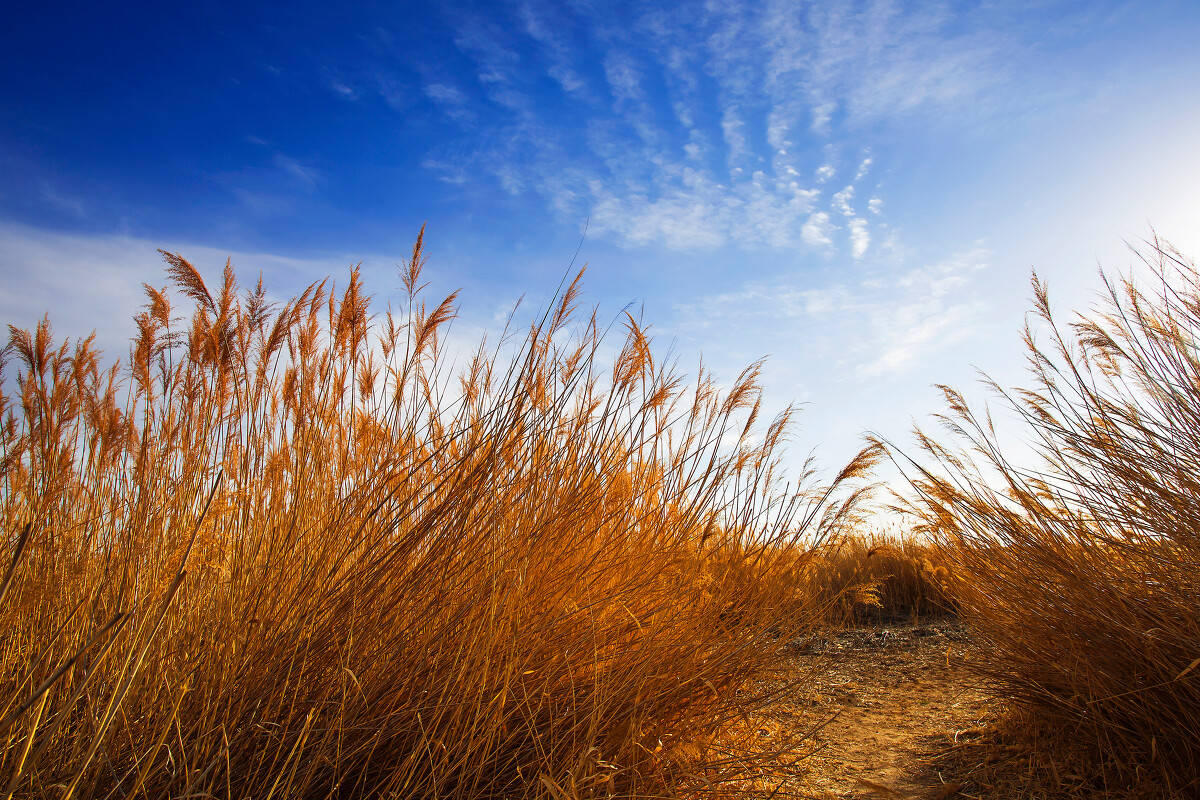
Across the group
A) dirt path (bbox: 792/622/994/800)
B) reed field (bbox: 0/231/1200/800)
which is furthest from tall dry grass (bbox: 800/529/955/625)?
reed field (bbox: 0/231/1200/800)

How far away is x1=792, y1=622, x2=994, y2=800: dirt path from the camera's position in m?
2.79

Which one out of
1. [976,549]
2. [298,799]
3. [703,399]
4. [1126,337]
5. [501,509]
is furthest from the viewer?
[703,399]

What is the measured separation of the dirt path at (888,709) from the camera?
2.79 meters

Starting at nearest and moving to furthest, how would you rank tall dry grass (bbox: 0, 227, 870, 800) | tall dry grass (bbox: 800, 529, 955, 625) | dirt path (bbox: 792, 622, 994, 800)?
tall dry grass (bbox: 0, 227, 870, 800)
dirt path (bbox: 792, 622, 994, 800)
tall dry grass (bbox: 800, 529, 955, 625)

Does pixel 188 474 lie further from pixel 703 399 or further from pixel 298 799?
pixel 703 399

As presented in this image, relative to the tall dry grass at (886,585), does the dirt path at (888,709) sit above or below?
below

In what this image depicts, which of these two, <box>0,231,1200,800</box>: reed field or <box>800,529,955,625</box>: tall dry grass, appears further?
<box>800,529,955,625</box>: tall dry grass

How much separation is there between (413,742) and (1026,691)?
267 centimetres

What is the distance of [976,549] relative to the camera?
303cm

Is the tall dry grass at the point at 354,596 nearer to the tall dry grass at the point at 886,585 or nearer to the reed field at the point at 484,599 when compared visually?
the reed field at the point at 484,599

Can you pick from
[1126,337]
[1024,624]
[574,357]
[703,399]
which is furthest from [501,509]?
[1126,337]

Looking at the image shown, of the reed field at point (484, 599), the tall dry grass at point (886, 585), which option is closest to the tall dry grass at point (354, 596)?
the reed field at point (484, 599)

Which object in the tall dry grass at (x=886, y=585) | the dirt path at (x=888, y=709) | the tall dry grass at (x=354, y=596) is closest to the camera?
the tall dry grass at (x=354, y=596)

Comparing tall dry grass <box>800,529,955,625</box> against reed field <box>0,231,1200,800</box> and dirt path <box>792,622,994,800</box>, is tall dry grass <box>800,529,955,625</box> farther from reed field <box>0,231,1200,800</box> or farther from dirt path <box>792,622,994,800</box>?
reed field <box>0,231,1200,800</box>
